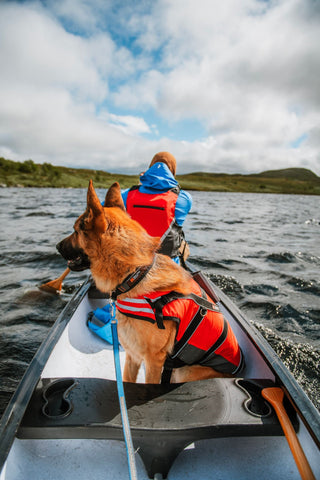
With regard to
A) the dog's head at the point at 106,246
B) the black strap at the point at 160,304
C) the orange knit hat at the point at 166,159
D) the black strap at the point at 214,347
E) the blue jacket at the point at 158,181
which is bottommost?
the black strap at the point at 214,347

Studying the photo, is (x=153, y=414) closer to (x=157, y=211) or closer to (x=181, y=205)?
(x=157, y=211)

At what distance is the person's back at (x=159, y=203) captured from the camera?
558cm

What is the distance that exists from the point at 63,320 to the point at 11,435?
7.08ft

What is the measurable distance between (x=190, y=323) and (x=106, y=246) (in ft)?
4.24

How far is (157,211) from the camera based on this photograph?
559 cm

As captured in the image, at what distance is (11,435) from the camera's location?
2.08 metres

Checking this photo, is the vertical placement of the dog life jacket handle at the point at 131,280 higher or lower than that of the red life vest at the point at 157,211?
lower

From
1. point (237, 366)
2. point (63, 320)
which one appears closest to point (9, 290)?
point (63, 320)

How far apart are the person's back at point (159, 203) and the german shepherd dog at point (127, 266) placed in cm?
260

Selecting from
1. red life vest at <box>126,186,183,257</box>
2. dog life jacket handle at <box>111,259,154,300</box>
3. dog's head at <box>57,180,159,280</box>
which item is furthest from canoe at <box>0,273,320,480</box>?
red life vest at <box>126,186,183,257</box>

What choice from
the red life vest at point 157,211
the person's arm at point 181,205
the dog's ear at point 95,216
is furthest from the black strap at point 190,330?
the person's arm at point 181,205

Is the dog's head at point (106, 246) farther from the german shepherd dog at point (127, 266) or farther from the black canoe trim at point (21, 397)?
the black canoe trim at point (21, 397)

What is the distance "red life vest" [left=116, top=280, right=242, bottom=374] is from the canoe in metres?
0.29

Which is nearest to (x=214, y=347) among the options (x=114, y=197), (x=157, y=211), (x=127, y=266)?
(x=127, y=266)
